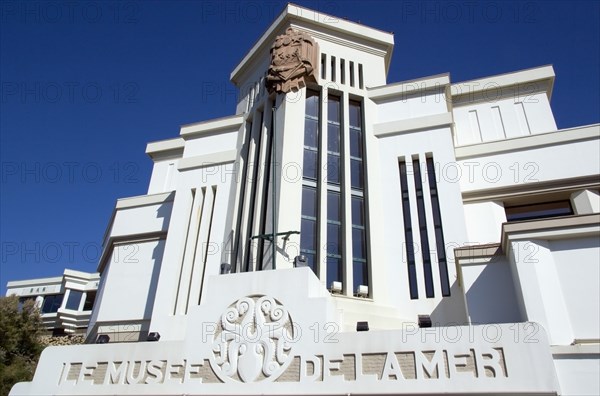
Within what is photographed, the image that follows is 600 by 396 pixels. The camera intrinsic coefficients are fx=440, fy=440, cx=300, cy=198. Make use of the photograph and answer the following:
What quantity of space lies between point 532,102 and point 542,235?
426 inches

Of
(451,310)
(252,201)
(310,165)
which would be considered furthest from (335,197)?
(451,310)

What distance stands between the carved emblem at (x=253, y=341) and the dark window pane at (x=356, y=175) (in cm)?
703

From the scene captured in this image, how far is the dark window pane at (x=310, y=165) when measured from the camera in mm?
15762

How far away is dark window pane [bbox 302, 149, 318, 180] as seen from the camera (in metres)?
15.8

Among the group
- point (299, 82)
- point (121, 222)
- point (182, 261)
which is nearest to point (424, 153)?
point (299, 82)

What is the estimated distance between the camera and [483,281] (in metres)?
12.0

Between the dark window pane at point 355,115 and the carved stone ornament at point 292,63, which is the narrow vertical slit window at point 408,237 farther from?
the carved stone ornament at point 292,63

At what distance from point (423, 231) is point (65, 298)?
30629 mm

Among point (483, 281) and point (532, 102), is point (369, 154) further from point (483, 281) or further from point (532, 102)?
point (532, 102)

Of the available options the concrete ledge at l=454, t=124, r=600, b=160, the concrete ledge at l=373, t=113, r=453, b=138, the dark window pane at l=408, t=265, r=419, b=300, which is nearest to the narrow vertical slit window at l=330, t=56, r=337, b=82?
the concrete ledge at l=373, t=113, r=453, b=138

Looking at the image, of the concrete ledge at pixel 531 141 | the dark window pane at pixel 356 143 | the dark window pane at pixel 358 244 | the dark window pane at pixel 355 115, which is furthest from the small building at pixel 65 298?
the concrete ledge at pixel 531 141

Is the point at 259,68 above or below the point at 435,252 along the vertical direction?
above

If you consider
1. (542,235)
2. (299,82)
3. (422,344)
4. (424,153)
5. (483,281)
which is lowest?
(422,344)

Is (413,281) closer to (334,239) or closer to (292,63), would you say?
(334,239)
